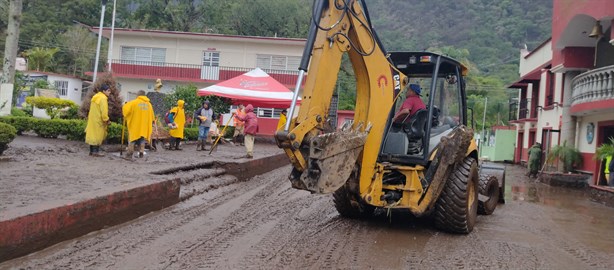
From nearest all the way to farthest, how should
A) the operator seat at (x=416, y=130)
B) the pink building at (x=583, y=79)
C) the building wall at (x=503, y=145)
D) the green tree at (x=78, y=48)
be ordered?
the operator seat at (x=416, y=130)
the pink building at (x=583, y=79)
the building wall at (x=503, y=145)
the green tree at (x=78, y=48)

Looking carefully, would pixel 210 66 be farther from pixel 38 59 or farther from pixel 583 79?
pixel 583 79

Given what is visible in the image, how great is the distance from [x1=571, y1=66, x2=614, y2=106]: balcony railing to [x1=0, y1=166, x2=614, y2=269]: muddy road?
22.8ft

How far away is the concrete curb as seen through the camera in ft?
15.5

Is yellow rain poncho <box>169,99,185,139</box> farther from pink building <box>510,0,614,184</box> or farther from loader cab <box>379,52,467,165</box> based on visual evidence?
pink building <box>510,0,614,184</box>

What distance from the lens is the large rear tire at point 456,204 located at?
709cm

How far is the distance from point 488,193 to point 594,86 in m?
8.75

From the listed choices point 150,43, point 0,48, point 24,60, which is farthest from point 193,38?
point 0,48

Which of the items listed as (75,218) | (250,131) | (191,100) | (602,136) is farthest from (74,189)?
(602,136)

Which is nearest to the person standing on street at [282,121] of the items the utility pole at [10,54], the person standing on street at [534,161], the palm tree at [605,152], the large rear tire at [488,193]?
the large rear tire at [488,193]

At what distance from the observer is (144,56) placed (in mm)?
34250

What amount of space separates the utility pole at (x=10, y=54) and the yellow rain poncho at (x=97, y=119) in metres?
5.26

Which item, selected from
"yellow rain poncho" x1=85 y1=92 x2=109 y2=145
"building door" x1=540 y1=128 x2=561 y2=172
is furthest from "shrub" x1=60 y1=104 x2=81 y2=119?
"building door" x1=540 y1=128 x2=561 y2=172

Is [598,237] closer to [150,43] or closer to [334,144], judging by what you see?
[334,144]

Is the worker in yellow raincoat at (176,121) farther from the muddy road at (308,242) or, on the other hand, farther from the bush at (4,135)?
the muddy road at (308,242)
